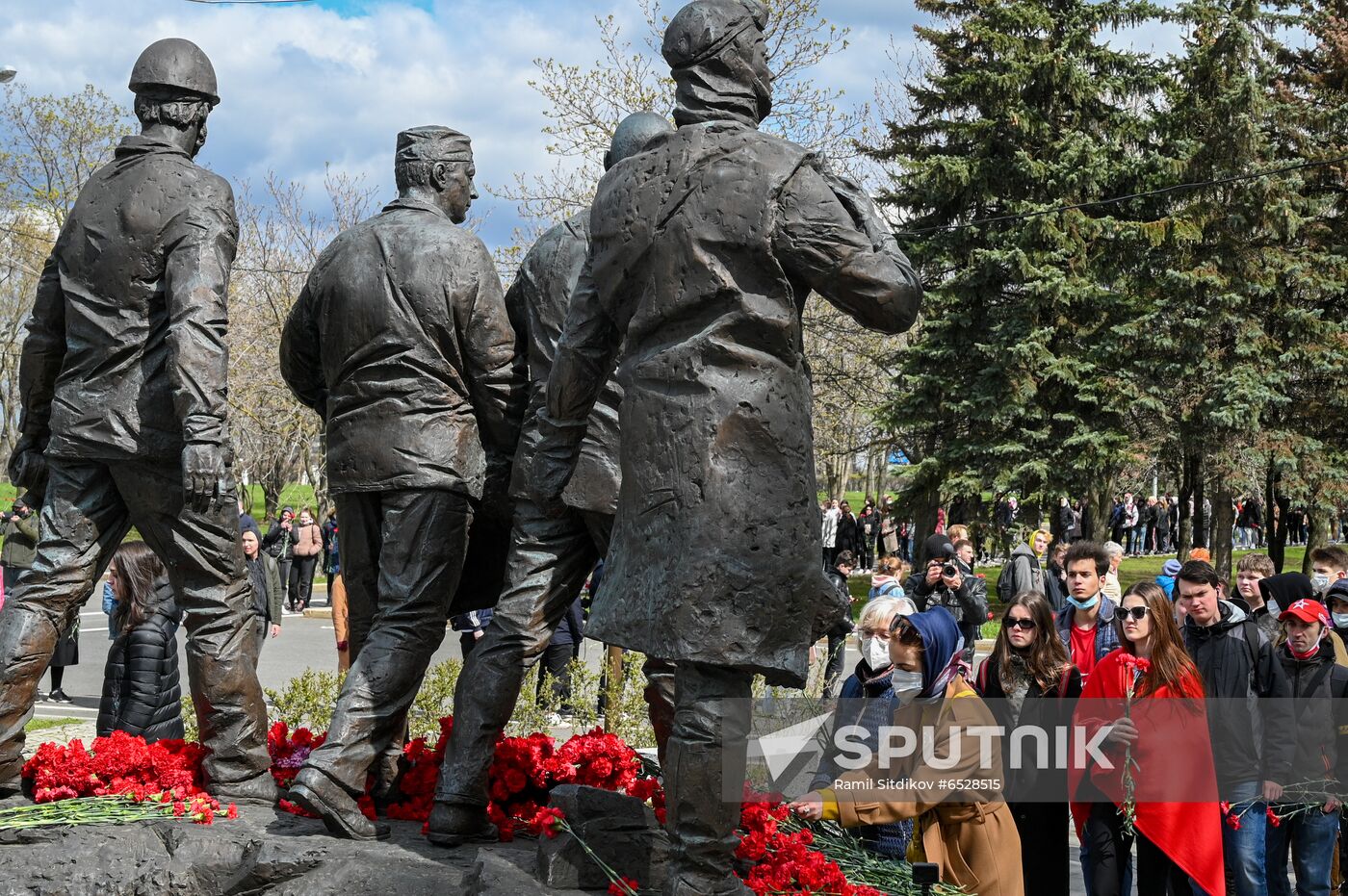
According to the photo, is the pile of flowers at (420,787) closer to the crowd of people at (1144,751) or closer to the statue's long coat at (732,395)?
the crowd of people at (1144,751)

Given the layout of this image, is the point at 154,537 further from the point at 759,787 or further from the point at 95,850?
the point at 759,787

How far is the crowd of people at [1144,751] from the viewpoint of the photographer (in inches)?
204

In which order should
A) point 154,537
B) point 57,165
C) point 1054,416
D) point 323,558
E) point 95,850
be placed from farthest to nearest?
point 57,165
point 323,558
point 1054,416
point 154,537
point 95,850

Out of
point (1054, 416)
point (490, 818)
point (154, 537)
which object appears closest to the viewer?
point (490, 818)

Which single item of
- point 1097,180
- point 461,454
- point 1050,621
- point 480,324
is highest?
point 1097,180

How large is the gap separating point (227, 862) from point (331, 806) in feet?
1.23

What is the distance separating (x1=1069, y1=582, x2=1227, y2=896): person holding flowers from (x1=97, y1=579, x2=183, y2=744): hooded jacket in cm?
439

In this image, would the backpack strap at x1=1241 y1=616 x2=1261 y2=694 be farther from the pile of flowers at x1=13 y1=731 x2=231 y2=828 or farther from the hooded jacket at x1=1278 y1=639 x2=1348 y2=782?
the pile of flowers at x1=13 y1=731 x2=231 y2=828

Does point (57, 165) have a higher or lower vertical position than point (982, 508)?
higher

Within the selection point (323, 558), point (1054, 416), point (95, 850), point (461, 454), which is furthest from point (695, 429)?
point (323, 558)

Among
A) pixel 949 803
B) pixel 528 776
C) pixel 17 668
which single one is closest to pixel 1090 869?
pixel 949 803

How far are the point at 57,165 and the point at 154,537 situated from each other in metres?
34.6

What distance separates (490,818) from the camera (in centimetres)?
509

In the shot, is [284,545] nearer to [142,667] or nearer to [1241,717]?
[142,667]
